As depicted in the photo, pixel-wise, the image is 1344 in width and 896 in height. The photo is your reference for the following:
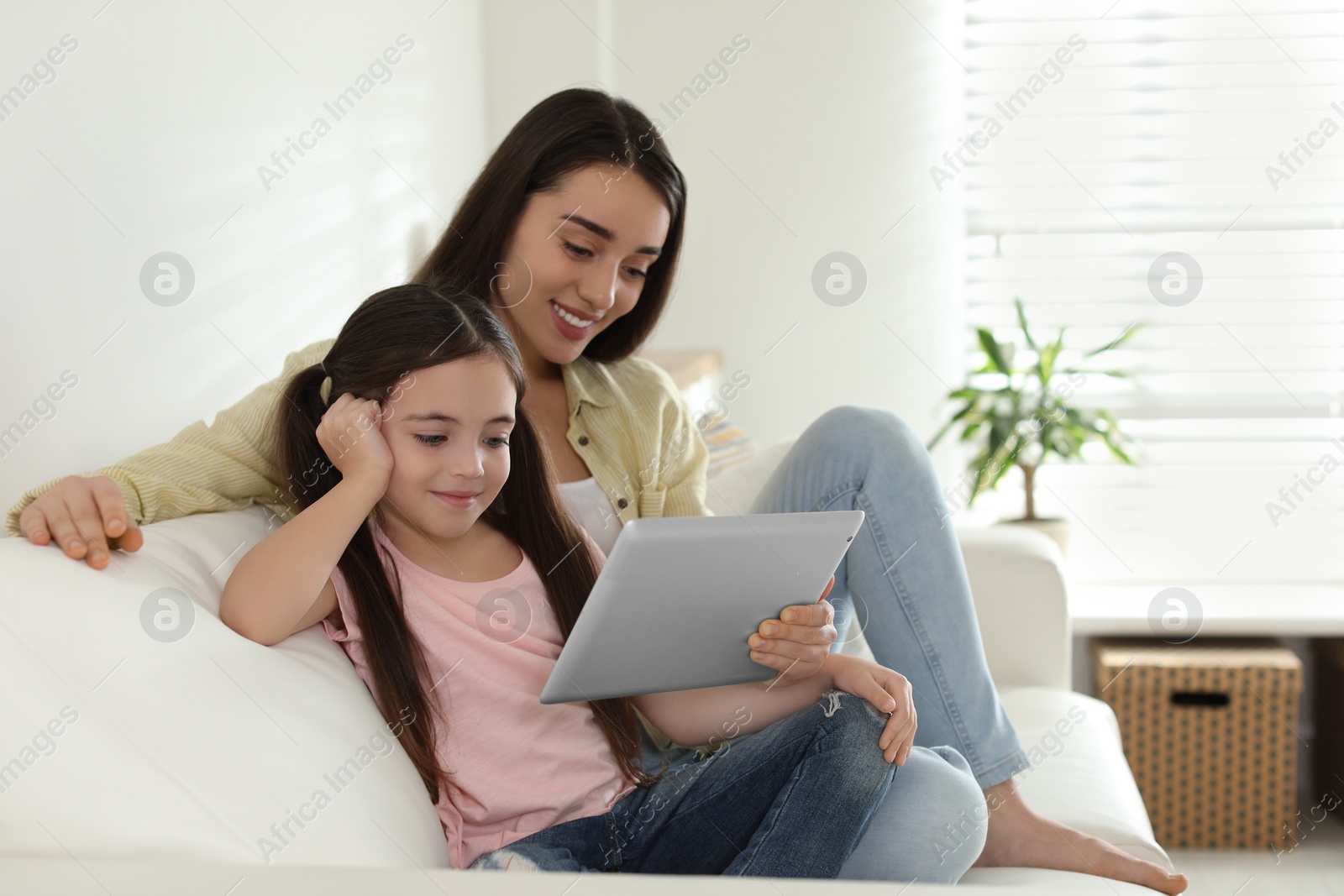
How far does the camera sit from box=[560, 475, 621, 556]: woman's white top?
1423 mm

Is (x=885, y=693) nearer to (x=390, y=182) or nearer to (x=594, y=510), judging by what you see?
(x=594, y=510)

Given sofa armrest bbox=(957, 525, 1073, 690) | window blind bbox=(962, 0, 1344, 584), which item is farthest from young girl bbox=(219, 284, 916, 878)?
window blind bbox=(962, 0, 1344, 584)

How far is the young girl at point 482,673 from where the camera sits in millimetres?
987

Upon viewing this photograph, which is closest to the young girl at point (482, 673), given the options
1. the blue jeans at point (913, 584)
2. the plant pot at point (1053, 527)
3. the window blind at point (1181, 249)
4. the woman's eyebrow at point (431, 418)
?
the woman's eyebrow at point (431, 418)

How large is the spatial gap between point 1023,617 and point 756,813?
0.92 meters

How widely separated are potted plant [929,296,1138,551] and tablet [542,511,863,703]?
1.63m

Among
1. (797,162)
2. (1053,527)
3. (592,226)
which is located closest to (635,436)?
(592,226)

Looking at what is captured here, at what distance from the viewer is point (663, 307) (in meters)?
1.59

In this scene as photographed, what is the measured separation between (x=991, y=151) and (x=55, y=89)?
224 cm

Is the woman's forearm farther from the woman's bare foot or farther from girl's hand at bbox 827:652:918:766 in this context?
the woman's bare foot

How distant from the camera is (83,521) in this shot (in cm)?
88

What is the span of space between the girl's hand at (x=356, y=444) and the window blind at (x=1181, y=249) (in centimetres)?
216

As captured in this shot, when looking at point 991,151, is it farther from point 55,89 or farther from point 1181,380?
point 55,89

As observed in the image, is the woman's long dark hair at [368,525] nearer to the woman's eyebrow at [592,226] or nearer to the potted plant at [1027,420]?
the woman's eyebrow at [592,226]
